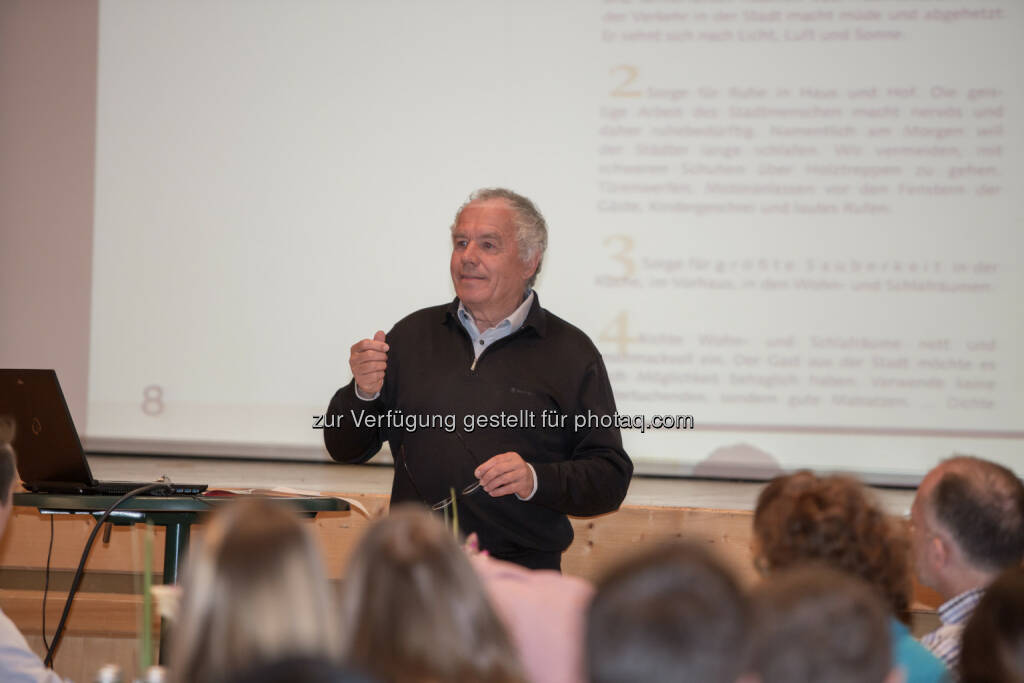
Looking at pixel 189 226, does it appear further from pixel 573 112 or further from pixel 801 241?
pixel 801 241

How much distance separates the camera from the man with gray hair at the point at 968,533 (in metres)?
1.88

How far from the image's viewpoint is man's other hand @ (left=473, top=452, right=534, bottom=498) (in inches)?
93.4

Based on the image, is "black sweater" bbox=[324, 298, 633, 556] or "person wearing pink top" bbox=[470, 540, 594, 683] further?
"black sweater" bbox=[324, 298, 633, 556]

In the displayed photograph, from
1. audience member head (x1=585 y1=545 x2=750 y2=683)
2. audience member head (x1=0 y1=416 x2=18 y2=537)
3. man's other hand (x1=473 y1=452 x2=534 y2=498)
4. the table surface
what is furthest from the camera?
man's other hand (x1=473 y1=452 x2=534 y2=498)

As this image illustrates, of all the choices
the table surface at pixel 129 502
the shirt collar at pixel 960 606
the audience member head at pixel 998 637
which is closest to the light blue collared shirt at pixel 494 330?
the table surface at pixel 129 502

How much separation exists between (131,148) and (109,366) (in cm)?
82

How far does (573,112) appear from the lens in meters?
3.57

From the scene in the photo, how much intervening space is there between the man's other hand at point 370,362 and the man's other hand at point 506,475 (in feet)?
1.28

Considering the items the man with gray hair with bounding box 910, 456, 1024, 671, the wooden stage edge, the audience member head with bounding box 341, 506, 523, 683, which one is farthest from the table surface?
the man with gray hair with bounding box 910, 456, 1024, 671

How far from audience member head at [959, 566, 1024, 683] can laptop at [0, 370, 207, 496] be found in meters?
1.78

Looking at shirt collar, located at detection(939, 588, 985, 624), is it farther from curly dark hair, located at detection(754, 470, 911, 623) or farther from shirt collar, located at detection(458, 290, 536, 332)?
shirt collar, located at detection(458, 290, 536, 332)

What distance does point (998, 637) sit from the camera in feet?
4.12

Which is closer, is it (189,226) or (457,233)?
(457,233)

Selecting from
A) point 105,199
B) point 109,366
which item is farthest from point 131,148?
point 109,366
